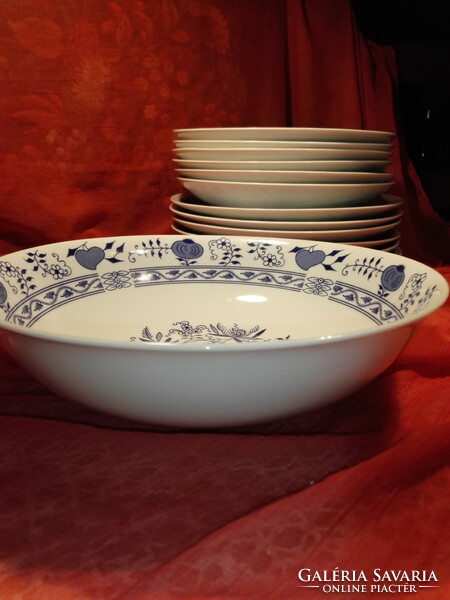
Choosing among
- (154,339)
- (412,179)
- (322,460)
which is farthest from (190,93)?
(322,460)

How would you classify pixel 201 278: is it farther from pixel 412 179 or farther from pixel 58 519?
pixel 412 179

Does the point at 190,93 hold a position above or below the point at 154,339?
above

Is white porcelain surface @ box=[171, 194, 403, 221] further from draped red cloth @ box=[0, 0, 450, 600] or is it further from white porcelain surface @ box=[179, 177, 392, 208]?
draped red cloth @ box=[0, 0, 450, 600]

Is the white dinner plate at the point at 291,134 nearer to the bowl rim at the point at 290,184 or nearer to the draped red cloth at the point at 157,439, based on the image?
the bowl rim at the point at 290,184

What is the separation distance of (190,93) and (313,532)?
2.41ft

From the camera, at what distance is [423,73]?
1.03m

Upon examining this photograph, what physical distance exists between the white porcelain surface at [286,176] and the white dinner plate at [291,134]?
4cm

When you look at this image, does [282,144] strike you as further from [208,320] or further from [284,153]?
[208,320]

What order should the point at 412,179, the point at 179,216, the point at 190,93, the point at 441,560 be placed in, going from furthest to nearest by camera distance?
the point at 412,179 → the point at 190,93 → the point at 179,216 → the point at 441,560

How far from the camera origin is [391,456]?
1.37 ft

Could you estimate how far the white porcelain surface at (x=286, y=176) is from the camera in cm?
70

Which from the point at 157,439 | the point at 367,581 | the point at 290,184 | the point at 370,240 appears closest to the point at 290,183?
the point at 290,184

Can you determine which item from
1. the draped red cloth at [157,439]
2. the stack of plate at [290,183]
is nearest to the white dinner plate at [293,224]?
the stack of plate at [290,183]

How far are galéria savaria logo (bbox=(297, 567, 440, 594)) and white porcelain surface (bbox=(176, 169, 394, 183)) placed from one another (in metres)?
0.46
